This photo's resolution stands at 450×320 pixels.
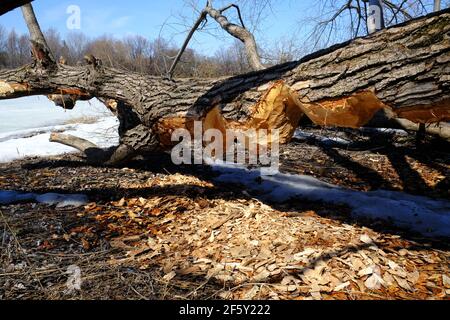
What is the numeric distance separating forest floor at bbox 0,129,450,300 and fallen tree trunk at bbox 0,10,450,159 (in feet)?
2.59

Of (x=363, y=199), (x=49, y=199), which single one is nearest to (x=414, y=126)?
(x=363, y=199)

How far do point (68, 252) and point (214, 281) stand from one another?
48.1 inches

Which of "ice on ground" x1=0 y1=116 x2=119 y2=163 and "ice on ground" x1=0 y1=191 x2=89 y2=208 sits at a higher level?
"ice on ground" x1=0 y1=116 x2=119 y2=163

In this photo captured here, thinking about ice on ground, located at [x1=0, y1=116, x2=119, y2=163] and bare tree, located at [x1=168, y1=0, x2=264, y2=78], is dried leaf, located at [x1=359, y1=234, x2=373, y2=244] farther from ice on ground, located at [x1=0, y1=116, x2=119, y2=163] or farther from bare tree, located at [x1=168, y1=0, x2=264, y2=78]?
ice on ground, located at [x1=0, y1=116, x2=119, y2=163]

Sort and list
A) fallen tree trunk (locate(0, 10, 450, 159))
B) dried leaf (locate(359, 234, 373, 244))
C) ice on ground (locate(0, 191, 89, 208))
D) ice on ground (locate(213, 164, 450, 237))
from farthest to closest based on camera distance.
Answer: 1. ice on ground (locate(0, 191, 89, 208))
2. ice on ground (locate(213, 164, 450, 237))
3. dried leaf (locate(359, 234, 373, 244))
4. fallen tree trunk (locate(0, 10, 450, 159))

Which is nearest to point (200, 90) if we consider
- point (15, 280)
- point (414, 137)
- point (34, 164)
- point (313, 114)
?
point (313, 114)

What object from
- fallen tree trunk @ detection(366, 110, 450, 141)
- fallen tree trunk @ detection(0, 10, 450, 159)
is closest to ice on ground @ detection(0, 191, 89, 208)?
fallen tree trunk @ detection(0, 10, 450, 159)

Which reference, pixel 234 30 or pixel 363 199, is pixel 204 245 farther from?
pixel 234 30

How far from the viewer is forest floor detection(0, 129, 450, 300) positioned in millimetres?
2131

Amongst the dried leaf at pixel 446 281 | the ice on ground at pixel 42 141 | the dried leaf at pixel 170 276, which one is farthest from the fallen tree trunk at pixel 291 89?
the ice on ground at pixel 42 141

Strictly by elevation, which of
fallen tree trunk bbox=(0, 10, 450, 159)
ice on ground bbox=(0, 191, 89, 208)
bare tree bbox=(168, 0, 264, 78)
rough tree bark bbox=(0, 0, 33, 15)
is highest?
bare tree bbox=(168, 0, 264, 78)

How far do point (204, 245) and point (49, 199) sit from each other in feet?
6.57

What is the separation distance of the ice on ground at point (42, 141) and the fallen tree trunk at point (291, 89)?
1.78 meters
